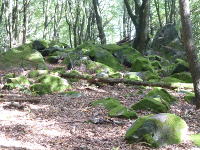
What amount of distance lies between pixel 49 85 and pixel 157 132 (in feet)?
22.6

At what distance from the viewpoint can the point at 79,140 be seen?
6.91m

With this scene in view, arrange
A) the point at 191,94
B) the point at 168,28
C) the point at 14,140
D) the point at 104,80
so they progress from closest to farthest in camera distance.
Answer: the point at 14,140 → the point at 191,94 → the point at 104,80 → the point at 168,28

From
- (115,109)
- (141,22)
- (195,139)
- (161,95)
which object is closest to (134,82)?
(161,95)

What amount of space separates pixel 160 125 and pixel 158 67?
12.8m

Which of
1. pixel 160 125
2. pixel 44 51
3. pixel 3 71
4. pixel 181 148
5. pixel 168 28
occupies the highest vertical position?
Answer: pixel 168 28

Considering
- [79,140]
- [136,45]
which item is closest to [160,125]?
[79,140]

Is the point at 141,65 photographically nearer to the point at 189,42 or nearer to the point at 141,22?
the point at 141,22

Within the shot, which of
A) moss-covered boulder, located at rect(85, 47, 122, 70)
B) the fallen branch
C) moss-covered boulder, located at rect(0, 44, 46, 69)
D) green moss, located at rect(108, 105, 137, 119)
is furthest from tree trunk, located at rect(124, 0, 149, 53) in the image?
green moss, located at rect(108, 105, 137, 119)

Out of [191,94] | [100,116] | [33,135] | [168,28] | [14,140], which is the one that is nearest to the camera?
[14,140]

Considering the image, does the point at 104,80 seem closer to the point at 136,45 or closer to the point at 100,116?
the point at 100,116

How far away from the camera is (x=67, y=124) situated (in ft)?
26.5

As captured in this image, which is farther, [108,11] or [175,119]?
[108,11]

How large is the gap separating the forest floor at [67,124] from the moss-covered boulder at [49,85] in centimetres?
63

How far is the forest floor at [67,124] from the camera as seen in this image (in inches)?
258
